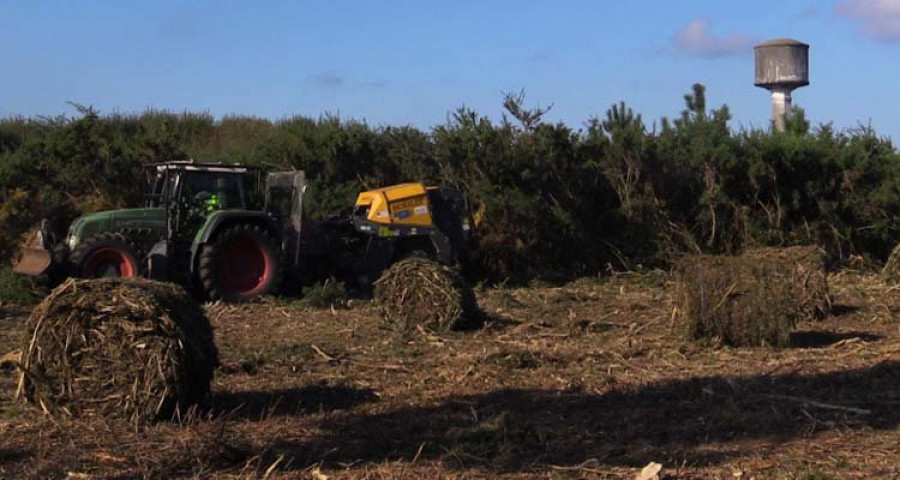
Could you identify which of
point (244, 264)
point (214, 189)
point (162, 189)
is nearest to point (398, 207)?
point (244, 264)

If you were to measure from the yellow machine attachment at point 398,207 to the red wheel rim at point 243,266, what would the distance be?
184 cm

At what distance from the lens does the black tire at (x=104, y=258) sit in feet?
47.7

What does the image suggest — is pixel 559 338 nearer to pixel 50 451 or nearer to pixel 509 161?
pixel 50 451

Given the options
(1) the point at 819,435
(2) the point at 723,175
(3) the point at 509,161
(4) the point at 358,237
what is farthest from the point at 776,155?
(1) the point at 819,435

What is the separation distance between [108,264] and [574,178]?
8.55m

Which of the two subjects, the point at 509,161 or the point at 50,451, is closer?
the point at 50,451

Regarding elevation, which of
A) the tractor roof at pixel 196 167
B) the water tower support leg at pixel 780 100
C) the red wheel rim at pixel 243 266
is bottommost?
the red wheel rim at pixel 243 266

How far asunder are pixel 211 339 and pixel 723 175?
1398 centimetres

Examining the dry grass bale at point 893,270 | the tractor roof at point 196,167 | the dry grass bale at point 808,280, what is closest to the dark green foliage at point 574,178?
the dry grass bale at point 893,270

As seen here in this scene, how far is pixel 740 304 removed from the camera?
35.9 feet

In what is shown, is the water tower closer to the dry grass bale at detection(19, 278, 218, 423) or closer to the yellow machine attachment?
the yellow machine attachment

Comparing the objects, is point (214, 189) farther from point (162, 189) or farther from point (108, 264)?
point (108, 264)

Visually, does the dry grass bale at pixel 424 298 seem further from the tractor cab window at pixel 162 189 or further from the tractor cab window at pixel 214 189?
the tractor cab window at pixel 162 189

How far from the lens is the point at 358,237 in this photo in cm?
1698
